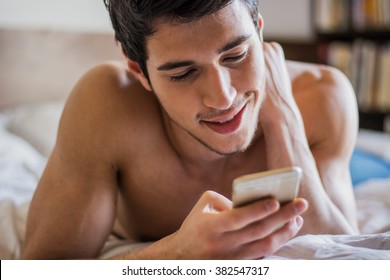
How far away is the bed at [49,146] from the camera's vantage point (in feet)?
2.34

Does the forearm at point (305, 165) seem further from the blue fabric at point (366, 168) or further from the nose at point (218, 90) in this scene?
the blue fabric at point (366, 168)

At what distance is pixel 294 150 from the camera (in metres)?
0.97

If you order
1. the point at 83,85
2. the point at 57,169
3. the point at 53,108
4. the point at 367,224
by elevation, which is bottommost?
the point at 367,224

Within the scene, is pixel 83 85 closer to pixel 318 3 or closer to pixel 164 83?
pixel 164 83

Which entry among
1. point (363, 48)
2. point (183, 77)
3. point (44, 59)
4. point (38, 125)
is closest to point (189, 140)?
point (183, 77)

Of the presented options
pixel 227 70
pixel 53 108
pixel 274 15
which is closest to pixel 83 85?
pixel 227 70

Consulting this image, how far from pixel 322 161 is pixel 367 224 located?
16cm

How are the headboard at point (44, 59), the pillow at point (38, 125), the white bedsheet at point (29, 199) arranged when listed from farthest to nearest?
the headboard at point (44, 59) → the pillow at point (38, 125) → the white bedsheet at point (29, 199)

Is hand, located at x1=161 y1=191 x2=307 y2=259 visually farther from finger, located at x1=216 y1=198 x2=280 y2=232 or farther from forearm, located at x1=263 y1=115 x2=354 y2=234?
forearm, located at x1=263 y1=115 x2=354 y2=234

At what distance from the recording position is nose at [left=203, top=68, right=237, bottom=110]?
765 millimetres

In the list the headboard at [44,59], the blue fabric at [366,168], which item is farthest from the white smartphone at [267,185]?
the headboard at [44,59]

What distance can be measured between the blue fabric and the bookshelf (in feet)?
2.50

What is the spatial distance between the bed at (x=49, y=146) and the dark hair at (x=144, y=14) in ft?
1.13
